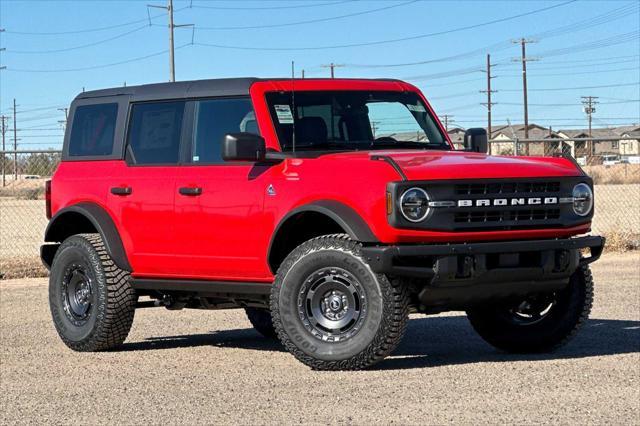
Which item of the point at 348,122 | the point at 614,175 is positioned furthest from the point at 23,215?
the point at 348,122

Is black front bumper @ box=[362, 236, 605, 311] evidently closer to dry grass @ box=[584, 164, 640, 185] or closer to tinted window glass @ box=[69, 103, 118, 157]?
tinted window glass @ box=[69, 103, 118, 157]

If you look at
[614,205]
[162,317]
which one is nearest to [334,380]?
[162,317]

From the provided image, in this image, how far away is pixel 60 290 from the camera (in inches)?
433

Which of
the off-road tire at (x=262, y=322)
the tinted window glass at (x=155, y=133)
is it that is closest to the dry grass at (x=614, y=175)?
the off-road tire at (x=262, y=322)

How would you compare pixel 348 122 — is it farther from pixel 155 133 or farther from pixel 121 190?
pixel 121 190

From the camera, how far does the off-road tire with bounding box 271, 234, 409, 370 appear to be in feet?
28.2

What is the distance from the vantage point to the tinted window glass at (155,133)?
10.3 metres

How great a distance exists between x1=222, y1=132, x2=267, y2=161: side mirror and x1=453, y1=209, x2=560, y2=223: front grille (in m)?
1.55

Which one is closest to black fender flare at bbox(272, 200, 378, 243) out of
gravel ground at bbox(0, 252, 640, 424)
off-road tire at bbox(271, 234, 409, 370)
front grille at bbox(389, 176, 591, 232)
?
off-road tire at bbox(271, 234, 409, 370)

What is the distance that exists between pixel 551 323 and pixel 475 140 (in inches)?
71.5

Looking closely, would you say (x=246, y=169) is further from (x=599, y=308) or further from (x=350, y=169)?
(x=599, y=308)

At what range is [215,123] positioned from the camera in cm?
1005

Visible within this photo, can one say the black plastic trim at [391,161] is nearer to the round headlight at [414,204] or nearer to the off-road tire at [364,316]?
the round headlight at [414,204]

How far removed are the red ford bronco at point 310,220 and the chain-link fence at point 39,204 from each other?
807 cm
